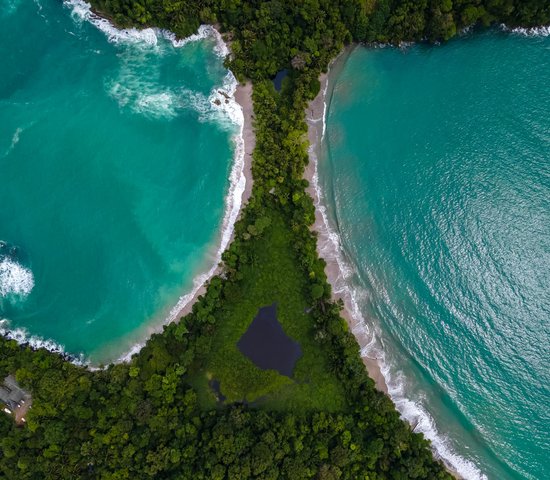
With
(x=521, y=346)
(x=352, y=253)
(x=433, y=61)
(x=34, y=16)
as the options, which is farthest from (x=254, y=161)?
(x=521, y=346)

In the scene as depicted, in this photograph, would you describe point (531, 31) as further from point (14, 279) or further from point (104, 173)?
point (14, 279)

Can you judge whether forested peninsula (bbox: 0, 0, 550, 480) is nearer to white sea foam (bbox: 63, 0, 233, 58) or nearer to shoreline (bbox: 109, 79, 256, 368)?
white sea foam (bbox: 63, 0, 233, 58)

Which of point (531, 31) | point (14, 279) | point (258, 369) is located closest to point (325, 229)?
point (258, 369)

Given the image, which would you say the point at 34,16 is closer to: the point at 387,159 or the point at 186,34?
the point at 186,34

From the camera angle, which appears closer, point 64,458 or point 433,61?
point 64,458

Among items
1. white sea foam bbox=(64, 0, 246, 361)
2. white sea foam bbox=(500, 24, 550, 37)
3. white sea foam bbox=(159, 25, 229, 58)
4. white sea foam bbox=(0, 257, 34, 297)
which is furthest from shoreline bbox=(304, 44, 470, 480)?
white sea foam bbox=(0, 257, 34, 297)
